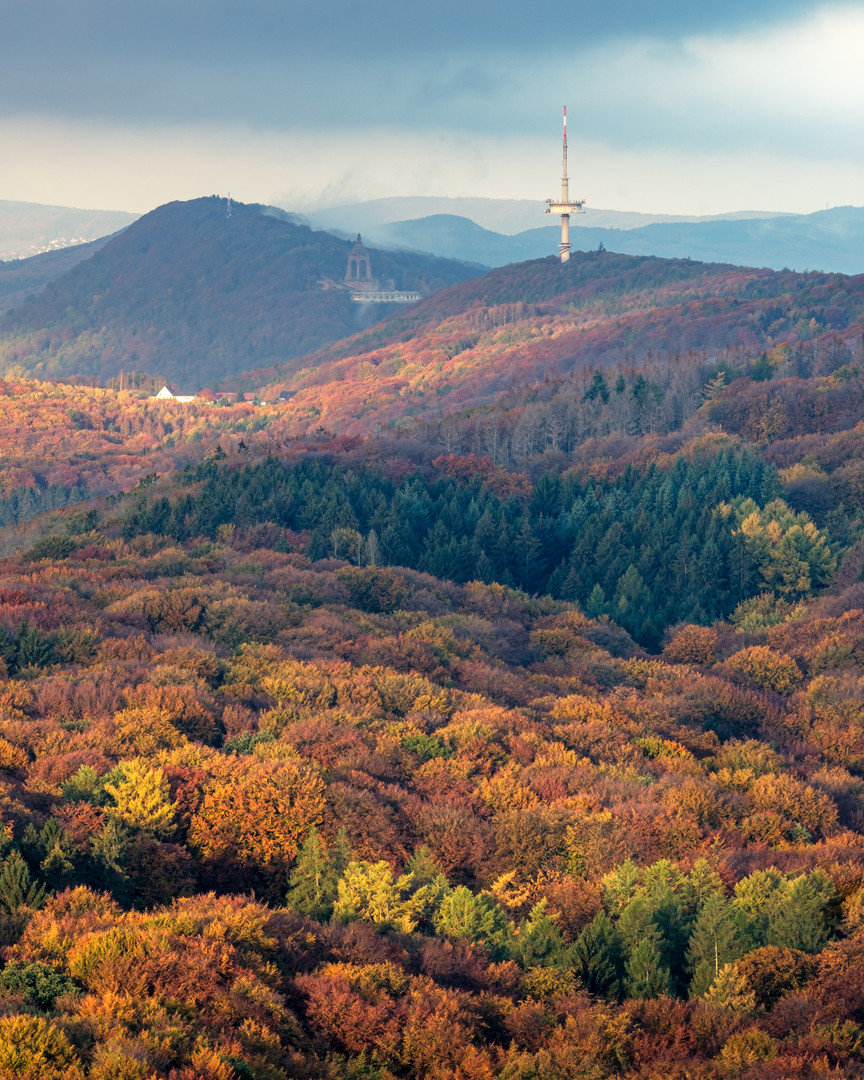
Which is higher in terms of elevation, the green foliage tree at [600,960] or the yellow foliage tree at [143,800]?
the yellow foliage tree at [143,800]

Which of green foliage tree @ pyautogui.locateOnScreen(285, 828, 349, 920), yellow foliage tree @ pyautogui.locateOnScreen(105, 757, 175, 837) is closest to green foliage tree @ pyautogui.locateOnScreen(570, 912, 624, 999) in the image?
green foliage tree @ pyautogui.locateOnScreen(285, 828, 349, 920)

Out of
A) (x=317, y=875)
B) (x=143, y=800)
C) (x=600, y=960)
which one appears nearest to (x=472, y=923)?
(x=600, y=960)

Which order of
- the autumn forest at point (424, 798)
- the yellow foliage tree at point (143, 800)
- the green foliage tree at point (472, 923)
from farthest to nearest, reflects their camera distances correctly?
1. the yellow foliage tree at point (143, 800)
2. the green foliage tree at point (472, 923)
3. the autumn forest at point (424, 798)

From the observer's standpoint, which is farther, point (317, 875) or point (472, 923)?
point (317, 875)

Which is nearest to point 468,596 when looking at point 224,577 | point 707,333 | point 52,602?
point 224,577

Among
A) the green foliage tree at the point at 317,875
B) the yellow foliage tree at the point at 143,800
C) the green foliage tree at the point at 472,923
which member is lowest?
the green foliage tree at the point at 317,875

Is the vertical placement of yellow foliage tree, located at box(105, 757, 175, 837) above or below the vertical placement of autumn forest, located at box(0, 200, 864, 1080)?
above

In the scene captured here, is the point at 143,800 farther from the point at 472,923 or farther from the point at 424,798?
the point at 472,923

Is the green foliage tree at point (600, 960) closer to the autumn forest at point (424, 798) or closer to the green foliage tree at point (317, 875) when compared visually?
the autumn forest at point (424, 798)

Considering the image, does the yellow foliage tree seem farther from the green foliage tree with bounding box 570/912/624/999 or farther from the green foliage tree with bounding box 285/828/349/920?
the green foliage tree with bounding box 570/912/624/999

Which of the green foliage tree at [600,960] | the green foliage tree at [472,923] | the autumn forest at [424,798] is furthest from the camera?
the green foliage tree at [472,923]

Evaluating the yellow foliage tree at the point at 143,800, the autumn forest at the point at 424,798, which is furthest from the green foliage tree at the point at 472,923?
the yellow foliage tree at the point at 143,800

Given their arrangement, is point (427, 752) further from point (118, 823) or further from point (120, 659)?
point (120, 659)
